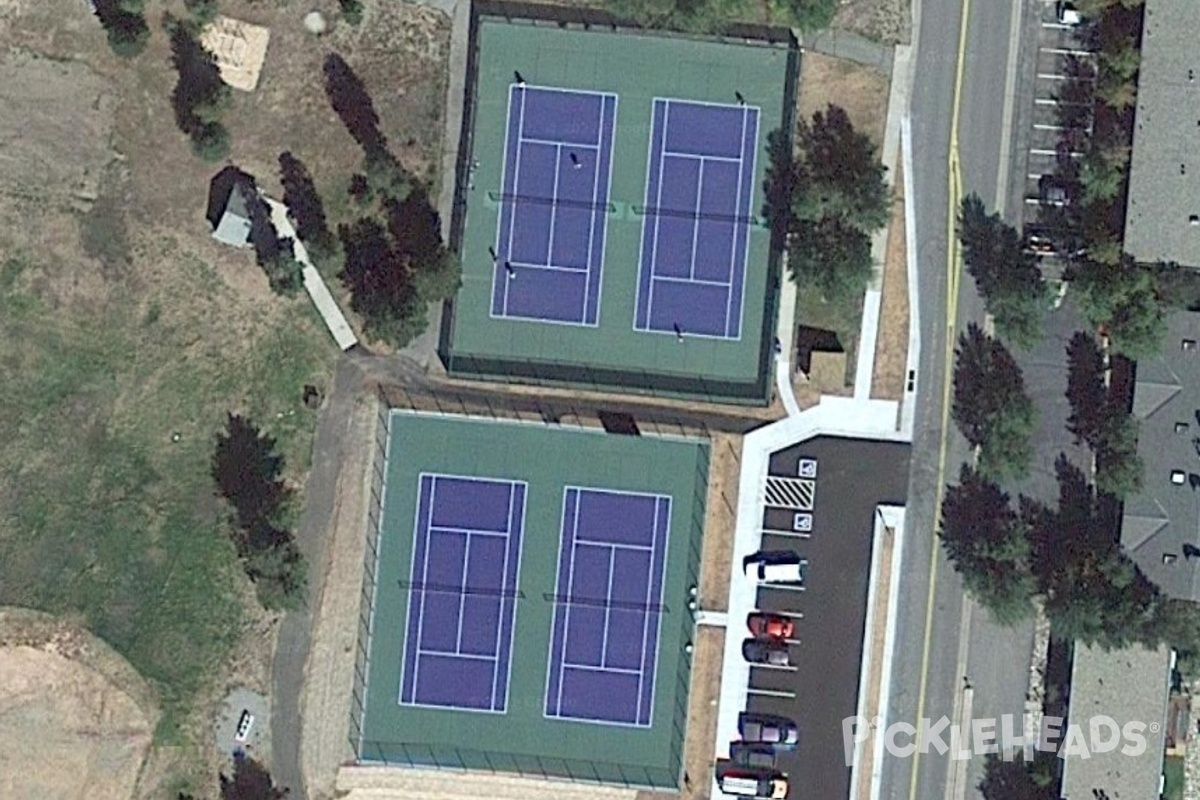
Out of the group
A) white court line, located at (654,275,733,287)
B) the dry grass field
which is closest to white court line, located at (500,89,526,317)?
the dry grass field

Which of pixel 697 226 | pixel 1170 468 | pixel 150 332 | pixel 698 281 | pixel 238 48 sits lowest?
pixel 1170 468

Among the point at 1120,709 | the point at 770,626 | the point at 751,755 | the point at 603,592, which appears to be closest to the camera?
the point at 1120,709

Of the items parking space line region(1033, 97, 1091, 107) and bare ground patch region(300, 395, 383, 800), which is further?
parking space line region(1033, 97, 1091, 107)

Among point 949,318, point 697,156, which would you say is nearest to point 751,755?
point 949,318

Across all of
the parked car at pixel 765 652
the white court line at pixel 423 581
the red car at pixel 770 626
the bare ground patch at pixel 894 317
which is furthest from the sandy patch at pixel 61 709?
the bare ground patch at pixel 894 317

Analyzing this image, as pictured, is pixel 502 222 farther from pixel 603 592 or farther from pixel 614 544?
pixel 603 592

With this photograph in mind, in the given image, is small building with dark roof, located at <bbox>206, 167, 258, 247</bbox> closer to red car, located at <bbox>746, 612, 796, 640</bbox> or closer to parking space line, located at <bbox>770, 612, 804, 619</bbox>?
red car, located at <bbox>746, 612, 796, 640</bbox>
